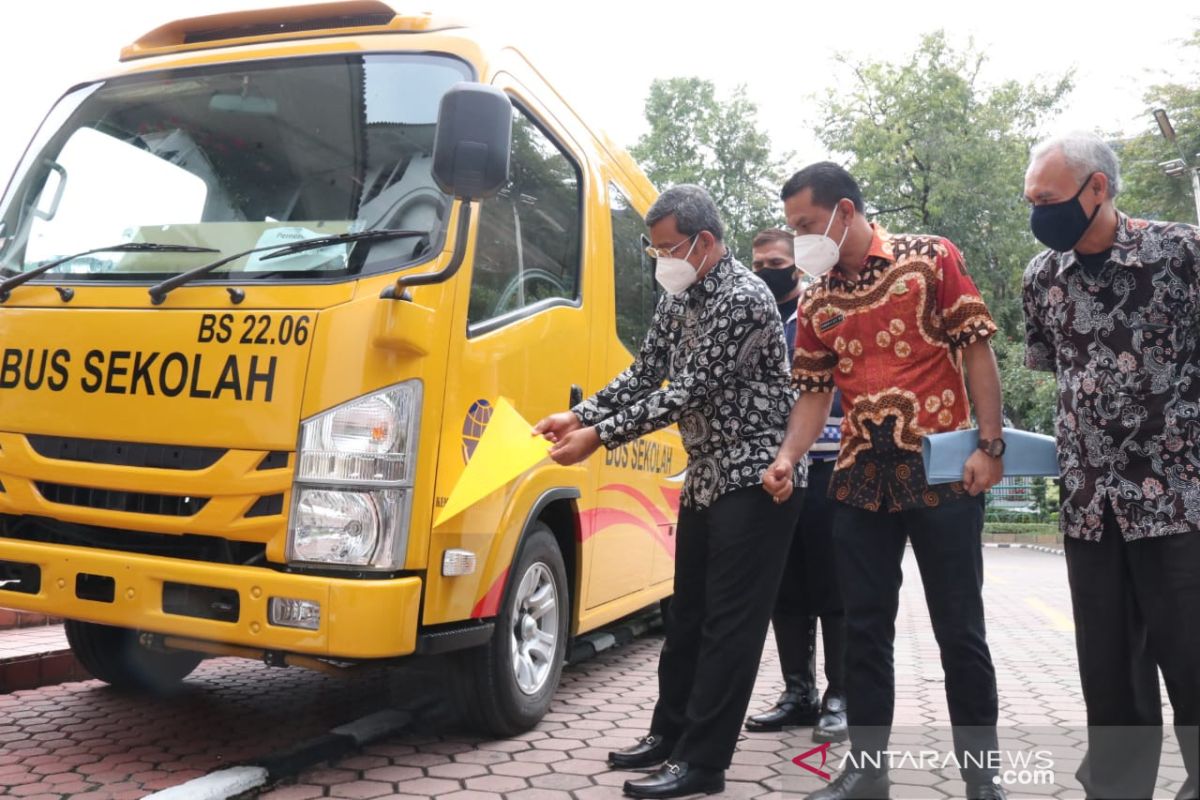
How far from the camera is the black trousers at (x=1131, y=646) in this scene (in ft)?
8.70

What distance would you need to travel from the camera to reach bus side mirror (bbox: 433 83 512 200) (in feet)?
11.0

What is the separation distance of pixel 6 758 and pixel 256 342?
71.3 inches

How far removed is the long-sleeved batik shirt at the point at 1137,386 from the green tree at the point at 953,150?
2758 centimetres

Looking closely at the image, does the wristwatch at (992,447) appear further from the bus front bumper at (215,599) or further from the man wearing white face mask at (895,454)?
the bus front bumper at (215,599)

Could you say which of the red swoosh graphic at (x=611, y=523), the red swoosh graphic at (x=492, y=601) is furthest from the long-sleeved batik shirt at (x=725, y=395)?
the red swoosh graphic at (x=611, y=523)

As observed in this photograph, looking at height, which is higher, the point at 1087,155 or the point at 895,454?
the point at 1087,155

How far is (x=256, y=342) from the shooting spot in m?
3.45

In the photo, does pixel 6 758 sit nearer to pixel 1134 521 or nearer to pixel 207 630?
pixel 207 630

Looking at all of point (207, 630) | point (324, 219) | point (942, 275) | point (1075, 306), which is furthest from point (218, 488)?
point (1075, 306)

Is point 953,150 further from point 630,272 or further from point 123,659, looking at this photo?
point 123,659

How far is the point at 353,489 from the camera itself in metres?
3.37

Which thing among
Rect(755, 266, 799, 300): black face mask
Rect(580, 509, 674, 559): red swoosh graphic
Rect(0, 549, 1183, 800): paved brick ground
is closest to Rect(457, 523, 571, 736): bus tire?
Rect(0, 549, 1183, 800): paved brick ground

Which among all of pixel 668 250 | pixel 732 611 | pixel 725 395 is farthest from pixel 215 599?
pixel 668 250

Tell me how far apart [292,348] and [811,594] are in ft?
7.83
